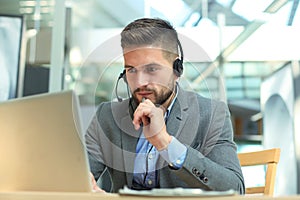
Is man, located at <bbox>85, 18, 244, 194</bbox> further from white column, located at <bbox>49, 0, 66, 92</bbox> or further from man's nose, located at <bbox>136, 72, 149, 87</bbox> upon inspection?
white column, located at <bbox>49, 0, 66, 92</bbox>

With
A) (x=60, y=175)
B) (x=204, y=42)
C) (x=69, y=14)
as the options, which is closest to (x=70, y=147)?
(x=60, y=175)

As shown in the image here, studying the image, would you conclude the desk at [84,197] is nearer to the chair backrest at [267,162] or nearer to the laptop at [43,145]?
the laptop at [43,145]

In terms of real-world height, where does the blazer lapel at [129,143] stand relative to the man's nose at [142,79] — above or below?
below

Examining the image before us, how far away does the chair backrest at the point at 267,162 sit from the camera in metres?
1.54

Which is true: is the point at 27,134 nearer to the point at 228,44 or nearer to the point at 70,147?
the point at 70,147

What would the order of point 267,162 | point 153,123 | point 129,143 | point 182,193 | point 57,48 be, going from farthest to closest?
point 57,48, point 267,162, point 129,143, point 153,123, point 182,193

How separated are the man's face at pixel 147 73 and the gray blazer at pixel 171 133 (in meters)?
0.07

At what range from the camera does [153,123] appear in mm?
1052

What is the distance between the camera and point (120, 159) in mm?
1315

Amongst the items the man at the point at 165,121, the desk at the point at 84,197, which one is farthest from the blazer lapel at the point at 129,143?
the desk at the point at 84,197

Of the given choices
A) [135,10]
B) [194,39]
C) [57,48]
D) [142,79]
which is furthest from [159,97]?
[135,10]

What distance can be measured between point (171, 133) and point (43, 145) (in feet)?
1.82

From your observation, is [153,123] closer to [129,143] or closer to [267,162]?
[129,143]

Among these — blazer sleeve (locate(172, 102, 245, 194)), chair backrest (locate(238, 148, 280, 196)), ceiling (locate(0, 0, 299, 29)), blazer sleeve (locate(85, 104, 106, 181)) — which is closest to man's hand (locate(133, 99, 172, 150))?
blazer sleeve (locate(172, 102, 245, 194))
